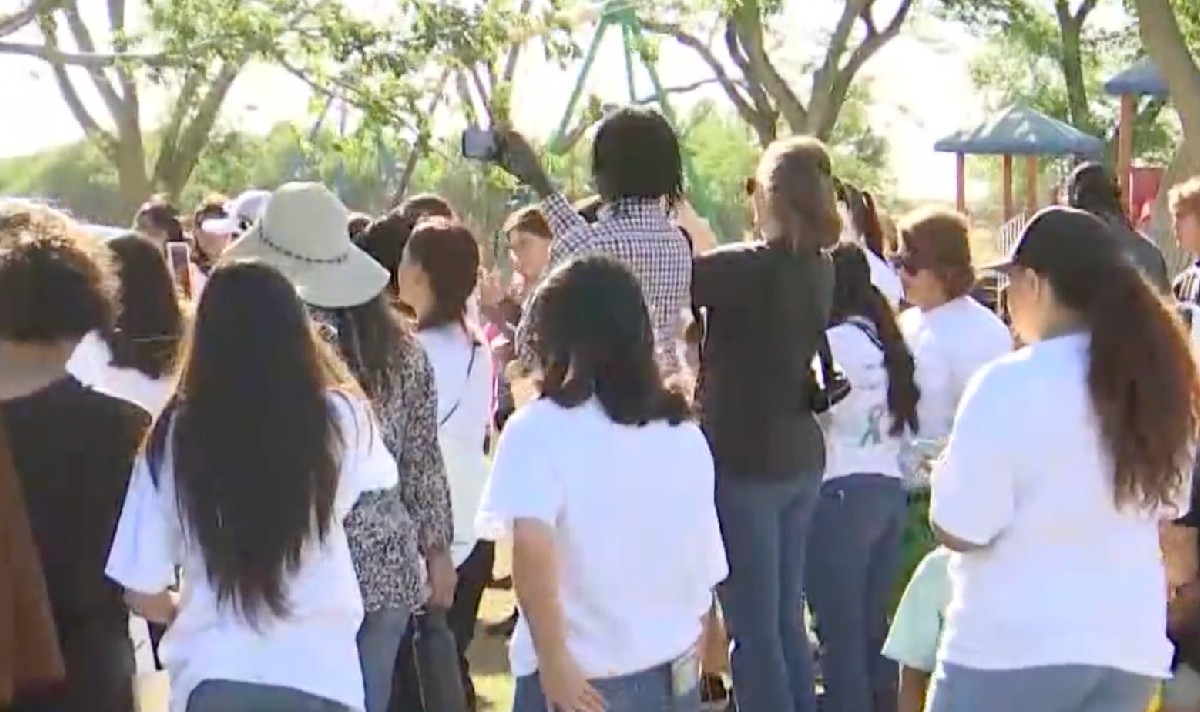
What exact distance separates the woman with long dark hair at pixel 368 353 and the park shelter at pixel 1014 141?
20.1 meters

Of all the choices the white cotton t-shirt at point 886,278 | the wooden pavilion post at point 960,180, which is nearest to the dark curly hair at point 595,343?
the white cotton t-shirt at point 886,278

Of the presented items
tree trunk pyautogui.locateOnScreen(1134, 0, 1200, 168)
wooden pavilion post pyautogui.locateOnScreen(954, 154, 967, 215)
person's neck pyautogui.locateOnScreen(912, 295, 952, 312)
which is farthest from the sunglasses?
wooden pavilion post pyautogui.locateOnScreen(954, 154, 967, 215)

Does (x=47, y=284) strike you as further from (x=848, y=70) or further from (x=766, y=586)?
(x=848, y=70)

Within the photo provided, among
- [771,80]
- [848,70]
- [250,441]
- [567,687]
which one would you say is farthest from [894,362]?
[848,70]

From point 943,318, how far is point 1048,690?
232cm

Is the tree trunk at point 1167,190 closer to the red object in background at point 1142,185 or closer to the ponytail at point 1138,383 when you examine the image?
the red object in background at point 1142,185

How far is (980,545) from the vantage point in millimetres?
3686

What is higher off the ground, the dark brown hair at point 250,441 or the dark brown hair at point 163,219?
the dark brown hair at point 250,441

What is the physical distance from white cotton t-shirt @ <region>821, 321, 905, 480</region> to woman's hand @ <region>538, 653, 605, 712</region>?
83.1 inches

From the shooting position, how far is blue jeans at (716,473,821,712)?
5266mm

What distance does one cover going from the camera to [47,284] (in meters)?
3.62

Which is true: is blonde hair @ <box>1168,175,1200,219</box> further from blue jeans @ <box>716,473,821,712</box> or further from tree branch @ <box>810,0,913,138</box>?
tree branch @ <box>810,0,913,138</box>

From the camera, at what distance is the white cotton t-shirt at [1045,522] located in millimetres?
3631

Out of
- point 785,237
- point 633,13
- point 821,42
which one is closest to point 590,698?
point 785,237
